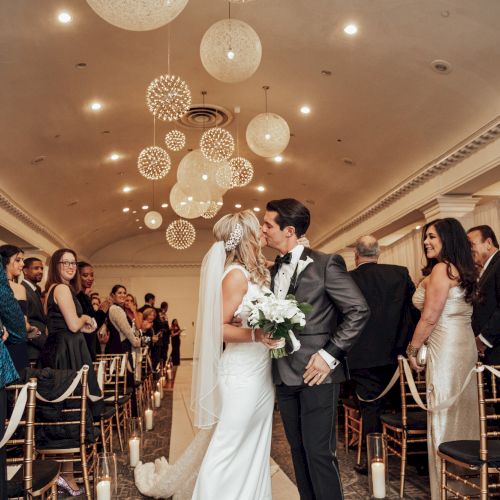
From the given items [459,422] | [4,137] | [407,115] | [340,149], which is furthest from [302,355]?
[340,149]

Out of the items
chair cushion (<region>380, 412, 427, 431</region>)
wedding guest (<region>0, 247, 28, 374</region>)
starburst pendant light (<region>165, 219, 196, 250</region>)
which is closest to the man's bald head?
chair cushion (<region>380, 412, 427, 431</region>)

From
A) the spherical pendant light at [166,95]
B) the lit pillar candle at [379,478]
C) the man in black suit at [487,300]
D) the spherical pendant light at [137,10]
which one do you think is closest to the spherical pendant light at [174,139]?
the spherical pendant light at [166,95]

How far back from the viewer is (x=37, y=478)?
8.20ft

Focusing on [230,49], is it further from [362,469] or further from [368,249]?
[362,469]

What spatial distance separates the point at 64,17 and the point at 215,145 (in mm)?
2290

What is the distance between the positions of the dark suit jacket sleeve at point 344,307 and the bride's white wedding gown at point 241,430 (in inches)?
14.4

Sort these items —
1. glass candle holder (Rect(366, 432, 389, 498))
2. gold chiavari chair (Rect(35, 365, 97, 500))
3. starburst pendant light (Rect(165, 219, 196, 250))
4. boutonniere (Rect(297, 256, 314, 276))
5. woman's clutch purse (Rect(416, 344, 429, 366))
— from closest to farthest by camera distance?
boutonniere (Rect(297, 256, 314, 276)), glass candle holder (Rect(366, 432, 389, 498)), gold chiavari chair (Rect(35, 365, 97, 500)), woman's clutch purse (Rect(416, 344, 429, 366)), starburst pendant light (Rect(165, 219, 196, 250))

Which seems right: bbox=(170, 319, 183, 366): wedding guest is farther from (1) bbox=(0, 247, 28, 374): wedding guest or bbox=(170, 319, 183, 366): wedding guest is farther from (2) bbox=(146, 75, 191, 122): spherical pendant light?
(1) bbox=(0, 247, 28, 374): wedding guest

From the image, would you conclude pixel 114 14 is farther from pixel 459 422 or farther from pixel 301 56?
pixel 301 56

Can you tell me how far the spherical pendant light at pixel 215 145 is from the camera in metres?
6.51

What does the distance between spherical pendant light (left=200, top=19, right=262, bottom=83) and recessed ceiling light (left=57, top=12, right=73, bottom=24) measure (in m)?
2.74

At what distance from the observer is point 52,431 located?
3.63m

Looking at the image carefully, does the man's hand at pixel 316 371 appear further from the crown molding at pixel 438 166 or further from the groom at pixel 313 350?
the crown molding at pixel 438 166

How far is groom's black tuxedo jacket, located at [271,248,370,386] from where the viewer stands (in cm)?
260
